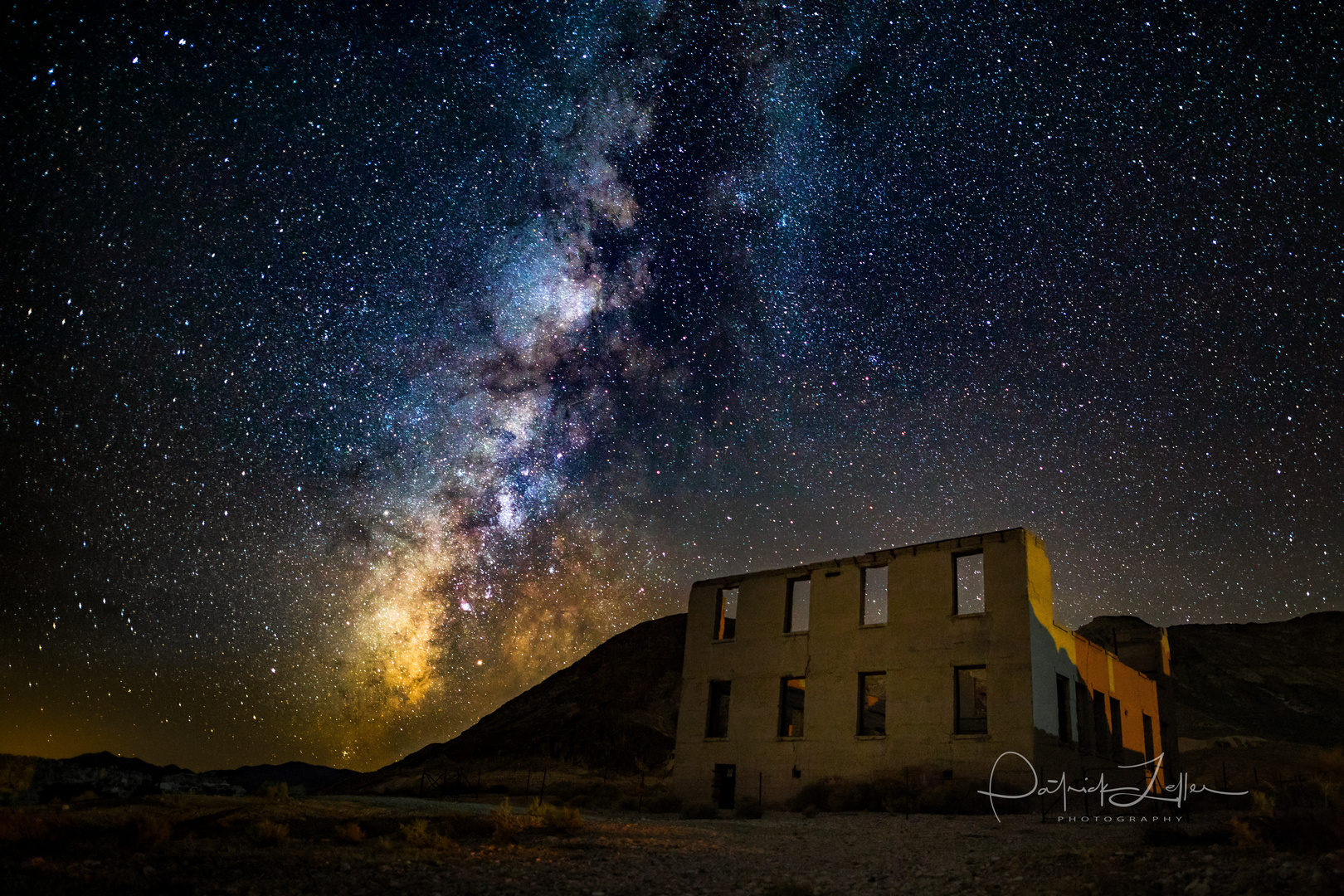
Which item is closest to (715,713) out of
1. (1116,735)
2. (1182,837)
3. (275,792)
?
(1116,735)

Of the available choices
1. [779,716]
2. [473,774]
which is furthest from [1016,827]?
[473,774]

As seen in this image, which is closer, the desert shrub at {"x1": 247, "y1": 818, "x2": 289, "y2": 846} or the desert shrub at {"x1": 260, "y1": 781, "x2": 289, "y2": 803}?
the desert shrub at {"x1": 247, "y1": 818, "x2": 289, "y2": 846}

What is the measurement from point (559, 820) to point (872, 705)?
62.1 ft

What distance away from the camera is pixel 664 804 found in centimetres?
2400

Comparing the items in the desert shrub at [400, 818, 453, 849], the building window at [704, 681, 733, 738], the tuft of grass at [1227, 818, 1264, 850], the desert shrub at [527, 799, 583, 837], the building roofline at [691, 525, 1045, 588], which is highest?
the building roofline at [691, 525, 1045, 588]

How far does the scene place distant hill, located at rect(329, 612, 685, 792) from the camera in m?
59.1

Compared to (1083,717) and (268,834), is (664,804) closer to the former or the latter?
(1083,717)

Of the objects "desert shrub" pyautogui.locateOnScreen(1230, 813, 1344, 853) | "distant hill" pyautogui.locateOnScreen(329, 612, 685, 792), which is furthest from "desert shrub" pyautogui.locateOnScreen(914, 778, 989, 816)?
"distant hill" pyautogui.locateOnScreen(329, 612, 685, 792)

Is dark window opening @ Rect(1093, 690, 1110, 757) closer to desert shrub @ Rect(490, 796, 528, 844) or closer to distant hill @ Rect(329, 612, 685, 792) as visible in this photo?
desert shrub @ Rect(490, 796, 528, 844)

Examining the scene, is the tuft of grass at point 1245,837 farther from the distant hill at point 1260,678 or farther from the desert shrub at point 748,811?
the distant hill at point 1260,678

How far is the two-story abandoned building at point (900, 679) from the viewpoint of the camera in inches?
826

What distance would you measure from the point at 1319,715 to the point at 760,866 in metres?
67.7

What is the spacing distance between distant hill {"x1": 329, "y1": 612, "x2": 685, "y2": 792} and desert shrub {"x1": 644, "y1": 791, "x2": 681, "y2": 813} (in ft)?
87.4

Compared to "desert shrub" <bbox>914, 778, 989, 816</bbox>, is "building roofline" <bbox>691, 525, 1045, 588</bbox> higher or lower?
higher
